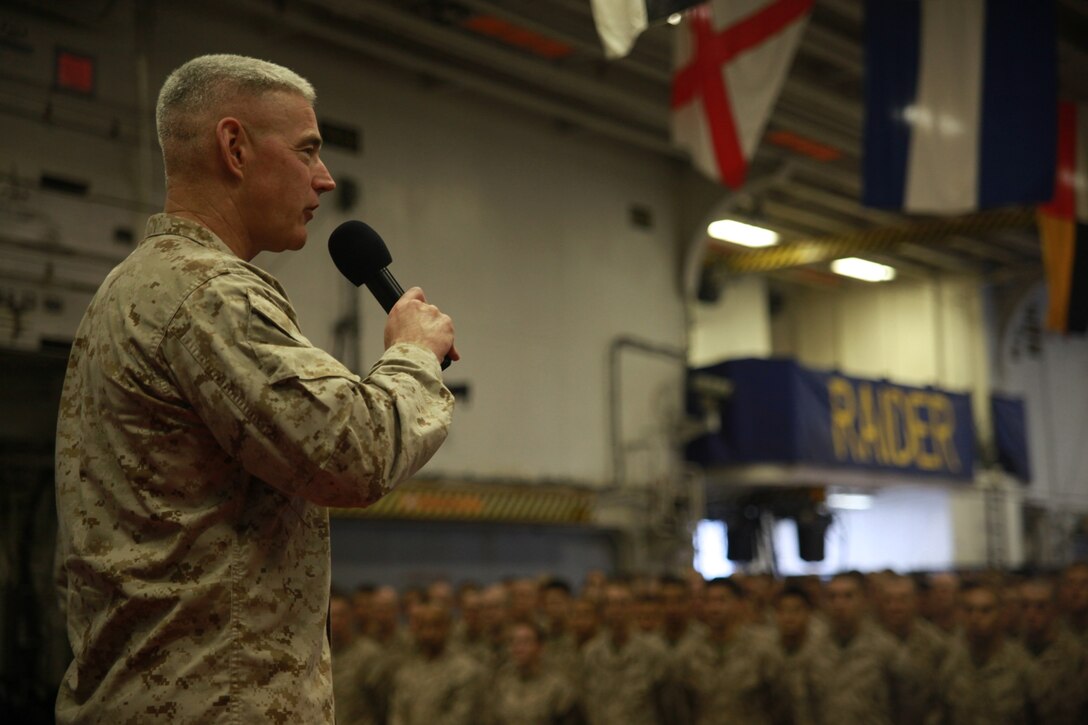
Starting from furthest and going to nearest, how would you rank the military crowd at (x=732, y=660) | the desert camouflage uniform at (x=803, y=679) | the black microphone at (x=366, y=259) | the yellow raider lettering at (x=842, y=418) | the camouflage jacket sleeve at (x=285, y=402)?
the yellow raider lettering at (x=842, y=418) → the military crowd at (x=732, y=660) → the desert camouflage uniform at (x=803, y=679) → the black microphone at (x=366, y=259) → the camouflage jacket sleeve at (x=285, y=402)

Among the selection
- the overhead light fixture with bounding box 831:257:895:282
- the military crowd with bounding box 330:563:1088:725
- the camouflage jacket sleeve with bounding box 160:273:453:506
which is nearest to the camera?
the camouflage jacket sleeve with bounding box 160:273:453:506

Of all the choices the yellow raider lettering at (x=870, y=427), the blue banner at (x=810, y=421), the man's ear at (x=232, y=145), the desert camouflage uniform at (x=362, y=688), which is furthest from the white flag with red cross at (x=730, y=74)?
the yellow raider lettering at (x=870, y=427)

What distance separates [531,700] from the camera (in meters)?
7.04

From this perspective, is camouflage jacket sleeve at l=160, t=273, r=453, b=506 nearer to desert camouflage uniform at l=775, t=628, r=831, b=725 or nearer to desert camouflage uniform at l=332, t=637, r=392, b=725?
desert camouflage uniform at l=775, t=628, r=831, b=725

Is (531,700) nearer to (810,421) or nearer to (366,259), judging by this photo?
(366,259)

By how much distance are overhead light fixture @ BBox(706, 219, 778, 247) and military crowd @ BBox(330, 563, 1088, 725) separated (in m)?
7.59

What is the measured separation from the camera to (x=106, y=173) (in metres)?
8.50

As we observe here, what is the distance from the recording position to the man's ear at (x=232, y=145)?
1630mm

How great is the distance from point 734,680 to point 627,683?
2.19 ft

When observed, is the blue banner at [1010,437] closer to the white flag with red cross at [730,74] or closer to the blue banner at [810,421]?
the blue banner at [810,421]

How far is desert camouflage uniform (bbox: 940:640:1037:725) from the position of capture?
Answer: 6.89 metres

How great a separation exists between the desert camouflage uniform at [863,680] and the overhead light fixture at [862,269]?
438 inches

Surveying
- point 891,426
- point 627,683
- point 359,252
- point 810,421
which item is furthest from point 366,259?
point 891,426

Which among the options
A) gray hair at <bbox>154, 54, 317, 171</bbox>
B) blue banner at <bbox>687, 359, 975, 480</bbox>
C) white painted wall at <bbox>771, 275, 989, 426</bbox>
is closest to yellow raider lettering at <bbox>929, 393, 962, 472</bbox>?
blue banner at <bbox>687, 359, 975, 480</bbox>
